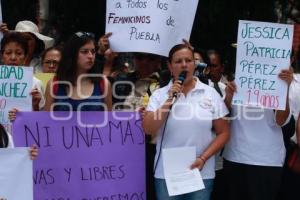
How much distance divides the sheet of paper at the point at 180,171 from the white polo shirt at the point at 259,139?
40cm

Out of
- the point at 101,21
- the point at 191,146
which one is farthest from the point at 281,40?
the point at 101,21

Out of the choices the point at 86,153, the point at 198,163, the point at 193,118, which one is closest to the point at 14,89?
the point at 86,153

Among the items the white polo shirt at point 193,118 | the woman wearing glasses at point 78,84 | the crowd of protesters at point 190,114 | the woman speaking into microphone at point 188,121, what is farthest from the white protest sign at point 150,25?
the white polo shirt at point 193,118

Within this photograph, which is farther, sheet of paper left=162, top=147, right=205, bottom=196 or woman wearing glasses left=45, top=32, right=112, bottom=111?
woman wearing glasses left=45, top=32, right=112, bottom=111

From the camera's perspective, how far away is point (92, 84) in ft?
14.3

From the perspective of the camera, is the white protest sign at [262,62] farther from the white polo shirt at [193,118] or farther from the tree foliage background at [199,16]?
the tree foliage background at [199,16]

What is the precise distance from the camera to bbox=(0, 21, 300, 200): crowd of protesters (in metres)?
4.14

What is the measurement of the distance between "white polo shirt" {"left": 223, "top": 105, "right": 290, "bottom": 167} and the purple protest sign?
0.73 metres

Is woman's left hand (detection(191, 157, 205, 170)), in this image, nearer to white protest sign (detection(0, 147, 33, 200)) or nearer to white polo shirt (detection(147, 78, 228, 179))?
white polo shirt (detection(147, 78, 228, 179))

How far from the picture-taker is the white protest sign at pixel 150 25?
4840 mm

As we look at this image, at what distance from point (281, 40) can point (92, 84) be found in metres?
1.34

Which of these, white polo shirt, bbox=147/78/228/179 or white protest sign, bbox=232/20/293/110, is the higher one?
white protest sign, bbox=232/20/293/110

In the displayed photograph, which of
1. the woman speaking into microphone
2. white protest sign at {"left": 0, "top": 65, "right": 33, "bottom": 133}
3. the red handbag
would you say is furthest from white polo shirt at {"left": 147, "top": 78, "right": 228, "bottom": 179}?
white protest sign at {"left": 0, "top": 65, "right": 33, "bottom": 133}

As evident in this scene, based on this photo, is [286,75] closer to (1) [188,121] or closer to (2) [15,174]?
(1) [188,121]
